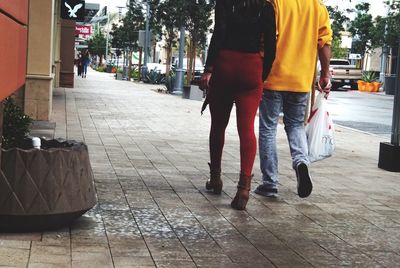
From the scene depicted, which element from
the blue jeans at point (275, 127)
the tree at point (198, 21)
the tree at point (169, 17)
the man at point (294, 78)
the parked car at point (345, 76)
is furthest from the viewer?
the parked car at point (345, 76)

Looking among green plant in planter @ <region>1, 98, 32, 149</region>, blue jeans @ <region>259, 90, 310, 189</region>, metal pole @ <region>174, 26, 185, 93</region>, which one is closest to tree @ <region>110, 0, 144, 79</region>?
metal pole @ <region>174, 26, 185, 93</region>

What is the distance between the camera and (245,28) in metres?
5.71

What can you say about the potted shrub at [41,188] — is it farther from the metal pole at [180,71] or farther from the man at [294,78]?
the metal pole at [180,71]

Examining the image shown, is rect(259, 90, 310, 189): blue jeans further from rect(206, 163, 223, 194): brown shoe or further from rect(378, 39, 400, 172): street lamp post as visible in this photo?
rect(378, 39, 400, 172): street lamp post

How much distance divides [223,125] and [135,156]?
2.81 m

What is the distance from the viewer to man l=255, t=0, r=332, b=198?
20.0ft

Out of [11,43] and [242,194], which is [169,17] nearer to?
[242,194]

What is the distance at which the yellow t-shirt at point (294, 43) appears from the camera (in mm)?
6102

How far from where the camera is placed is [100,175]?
7051 mm

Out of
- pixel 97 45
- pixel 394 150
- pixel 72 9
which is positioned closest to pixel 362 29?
pixel 72 9

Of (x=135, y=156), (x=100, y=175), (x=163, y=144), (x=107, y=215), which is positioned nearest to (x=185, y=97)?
(x=163, y=144)

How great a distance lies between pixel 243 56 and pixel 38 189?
208 centimetres

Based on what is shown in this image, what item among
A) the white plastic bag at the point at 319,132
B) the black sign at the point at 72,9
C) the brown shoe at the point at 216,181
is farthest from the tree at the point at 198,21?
the brown shoe at the point at 216,181

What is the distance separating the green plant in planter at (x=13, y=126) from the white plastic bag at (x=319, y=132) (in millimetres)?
2545
